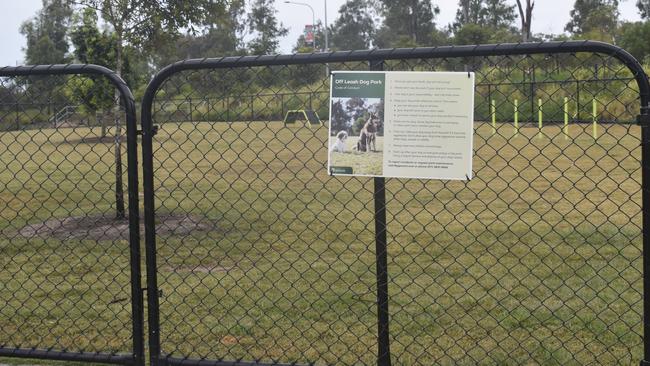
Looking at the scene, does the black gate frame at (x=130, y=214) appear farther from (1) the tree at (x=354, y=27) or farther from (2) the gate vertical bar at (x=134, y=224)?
(1) the tree at (x=354, y=27)

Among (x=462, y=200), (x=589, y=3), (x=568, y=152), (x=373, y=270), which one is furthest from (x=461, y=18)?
(x=373, y=270)

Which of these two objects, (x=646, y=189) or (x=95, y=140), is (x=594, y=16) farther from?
(x=646, y=189)

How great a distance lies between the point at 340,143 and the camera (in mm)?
3109

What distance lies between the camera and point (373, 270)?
598 centimetres

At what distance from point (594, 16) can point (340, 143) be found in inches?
2093

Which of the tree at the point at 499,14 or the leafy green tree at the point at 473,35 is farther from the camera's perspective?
the tree at the point at 499,14

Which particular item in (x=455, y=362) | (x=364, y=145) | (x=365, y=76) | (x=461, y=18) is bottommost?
(x=455, y=362)

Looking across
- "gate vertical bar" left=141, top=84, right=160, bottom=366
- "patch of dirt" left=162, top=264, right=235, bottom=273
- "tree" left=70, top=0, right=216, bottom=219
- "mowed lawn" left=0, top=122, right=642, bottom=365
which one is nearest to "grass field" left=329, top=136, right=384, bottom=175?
"gate vertical bar" left=141, top=84, right=160, bottom=366

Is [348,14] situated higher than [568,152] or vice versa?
[348,14]

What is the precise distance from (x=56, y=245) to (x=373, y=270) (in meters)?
3.11

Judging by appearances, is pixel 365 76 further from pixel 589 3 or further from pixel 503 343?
pixel 589 3

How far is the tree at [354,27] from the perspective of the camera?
2901 inches

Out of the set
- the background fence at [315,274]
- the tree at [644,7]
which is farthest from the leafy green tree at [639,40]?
the background fence at [315,274]

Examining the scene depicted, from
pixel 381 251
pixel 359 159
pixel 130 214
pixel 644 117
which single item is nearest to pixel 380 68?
pixel 359 159
